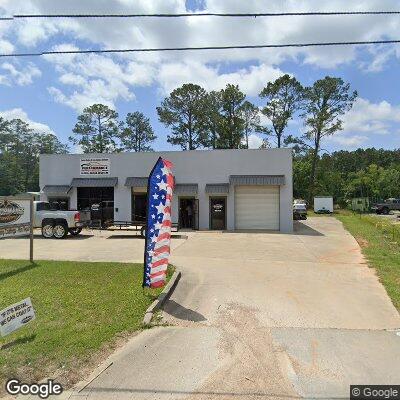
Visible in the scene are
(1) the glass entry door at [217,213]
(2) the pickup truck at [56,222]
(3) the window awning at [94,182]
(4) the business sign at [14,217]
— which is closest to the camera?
(4) the business sign at [14,217]

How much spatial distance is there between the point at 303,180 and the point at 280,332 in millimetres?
54899

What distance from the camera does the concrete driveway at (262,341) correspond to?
14.4ft

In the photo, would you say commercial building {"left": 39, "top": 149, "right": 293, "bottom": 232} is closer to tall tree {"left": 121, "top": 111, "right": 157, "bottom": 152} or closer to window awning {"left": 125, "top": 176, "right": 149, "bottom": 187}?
window awning {"left": 125, "top": 176, "right": 149, "bottom": 187}

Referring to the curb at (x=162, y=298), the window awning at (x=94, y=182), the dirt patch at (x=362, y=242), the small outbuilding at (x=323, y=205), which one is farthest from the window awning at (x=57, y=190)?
the small outbuilding at (x=323, y=205)

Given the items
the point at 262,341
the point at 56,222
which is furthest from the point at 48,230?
the point at 262,341

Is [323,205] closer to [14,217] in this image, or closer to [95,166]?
[95,166]

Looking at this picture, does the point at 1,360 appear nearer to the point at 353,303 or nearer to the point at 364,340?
the point at 364,340

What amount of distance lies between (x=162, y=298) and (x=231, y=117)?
160 feet

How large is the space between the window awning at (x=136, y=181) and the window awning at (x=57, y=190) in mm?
4124

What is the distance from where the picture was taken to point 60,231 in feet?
61.3

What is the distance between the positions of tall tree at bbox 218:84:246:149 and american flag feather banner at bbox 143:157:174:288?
4671 cm

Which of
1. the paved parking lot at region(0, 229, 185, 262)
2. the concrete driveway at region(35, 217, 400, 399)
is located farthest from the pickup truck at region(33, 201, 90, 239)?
the concrete driveway at region(35, 217, 400, 399)

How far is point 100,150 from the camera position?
195 feet

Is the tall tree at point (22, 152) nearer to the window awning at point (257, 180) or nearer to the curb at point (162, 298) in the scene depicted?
the window awning at point (257, 180)
